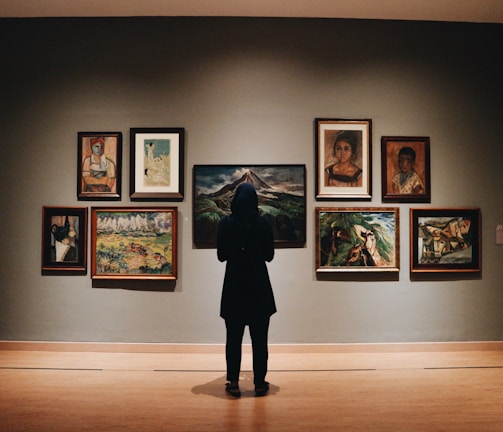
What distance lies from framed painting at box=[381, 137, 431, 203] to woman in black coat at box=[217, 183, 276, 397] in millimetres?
2286

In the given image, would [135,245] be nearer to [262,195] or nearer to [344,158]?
[262,195]

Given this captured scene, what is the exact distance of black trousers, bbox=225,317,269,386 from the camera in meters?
4.16

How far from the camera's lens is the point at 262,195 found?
19.0 feet

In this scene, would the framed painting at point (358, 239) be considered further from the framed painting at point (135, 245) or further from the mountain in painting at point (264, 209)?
the framed painting at point (135, 245)

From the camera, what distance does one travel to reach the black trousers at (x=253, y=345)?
4157 mm

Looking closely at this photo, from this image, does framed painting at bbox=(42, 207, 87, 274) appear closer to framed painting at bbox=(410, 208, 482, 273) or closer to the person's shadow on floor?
the person's shadow on floor

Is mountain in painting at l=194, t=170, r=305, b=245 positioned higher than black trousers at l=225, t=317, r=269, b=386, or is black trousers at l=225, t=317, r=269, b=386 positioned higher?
mountain in painting at l=194, t=170, r=305, b=245

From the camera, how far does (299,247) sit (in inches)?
229

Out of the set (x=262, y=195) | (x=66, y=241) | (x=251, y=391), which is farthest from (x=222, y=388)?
(x=66, y=241)

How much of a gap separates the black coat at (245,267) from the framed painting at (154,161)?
1.77 m

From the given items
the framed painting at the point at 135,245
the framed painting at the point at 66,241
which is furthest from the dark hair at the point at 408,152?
the framed painting at the point at 66,241

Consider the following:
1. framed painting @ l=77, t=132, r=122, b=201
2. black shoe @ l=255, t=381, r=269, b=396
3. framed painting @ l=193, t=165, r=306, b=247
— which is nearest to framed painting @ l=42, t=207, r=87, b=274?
framed painting @ l=77, t=132, r=122, b=201

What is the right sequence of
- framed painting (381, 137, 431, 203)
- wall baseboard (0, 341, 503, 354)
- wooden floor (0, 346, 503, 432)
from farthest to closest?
framed painting (381, 137, 431, 203), wall baseboard (0, 341, 503, 354), wooden floor (0, 346, 503, 432)

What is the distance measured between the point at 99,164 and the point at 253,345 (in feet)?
9.76
